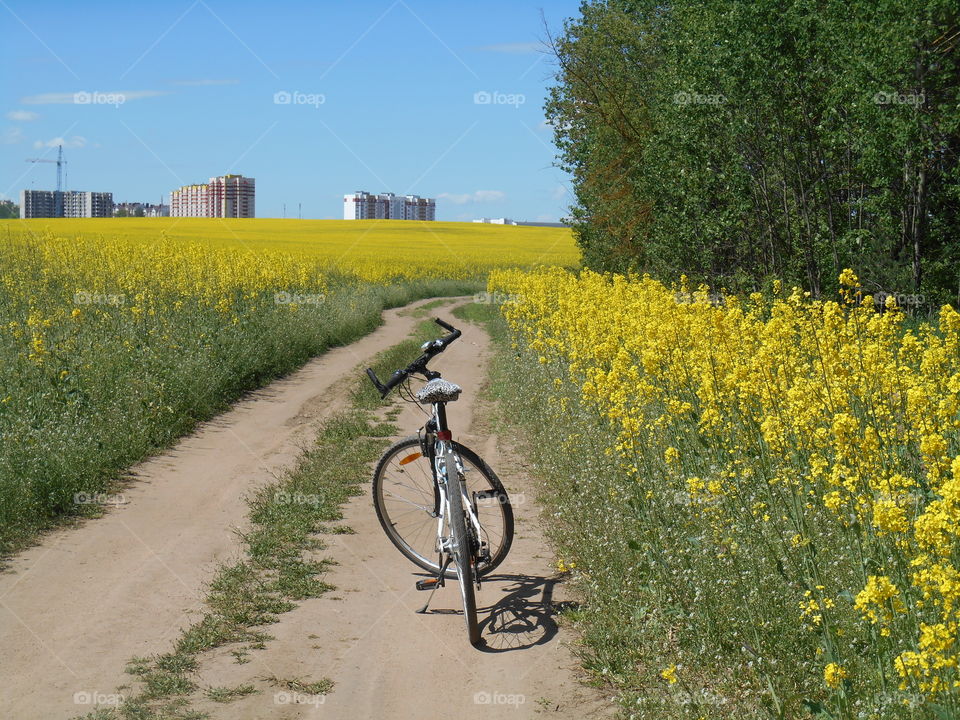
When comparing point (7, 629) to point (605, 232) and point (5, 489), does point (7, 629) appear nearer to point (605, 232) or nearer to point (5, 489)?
point (5, 489)

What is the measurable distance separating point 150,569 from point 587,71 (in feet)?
73.8

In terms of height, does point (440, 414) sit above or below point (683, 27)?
below

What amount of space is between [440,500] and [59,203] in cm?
11422

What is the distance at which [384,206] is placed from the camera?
11919 centimetres

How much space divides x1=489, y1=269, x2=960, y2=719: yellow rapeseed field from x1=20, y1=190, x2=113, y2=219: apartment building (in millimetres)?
110674

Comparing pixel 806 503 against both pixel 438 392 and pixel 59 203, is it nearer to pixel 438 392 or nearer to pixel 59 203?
pixel 438 392

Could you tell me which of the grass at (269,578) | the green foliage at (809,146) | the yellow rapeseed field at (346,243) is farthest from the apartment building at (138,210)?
the grass at (269,578)

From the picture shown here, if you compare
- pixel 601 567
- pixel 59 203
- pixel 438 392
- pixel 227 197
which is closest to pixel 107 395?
pixel 438 392

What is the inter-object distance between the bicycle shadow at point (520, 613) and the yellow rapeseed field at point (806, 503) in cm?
33

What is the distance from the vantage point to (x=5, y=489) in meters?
6.93

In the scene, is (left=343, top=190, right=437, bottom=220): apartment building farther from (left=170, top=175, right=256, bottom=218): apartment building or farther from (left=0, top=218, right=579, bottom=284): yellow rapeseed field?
(left=0, top=218, right=579, bottom=284): yellow rapeseed field

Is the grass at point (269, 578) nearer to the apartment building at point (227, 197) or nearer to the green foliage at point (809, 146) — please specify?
the green foliage at point (809, 146)

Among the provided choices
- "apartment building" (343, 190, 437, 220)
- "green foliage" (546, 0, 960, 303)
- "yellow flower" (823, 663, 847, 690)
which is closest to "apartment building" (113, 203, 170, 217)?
"apartment building" (343, 190, 437, 220)

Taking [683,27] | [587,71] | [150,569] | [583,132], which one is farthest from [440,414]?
[583,132]
